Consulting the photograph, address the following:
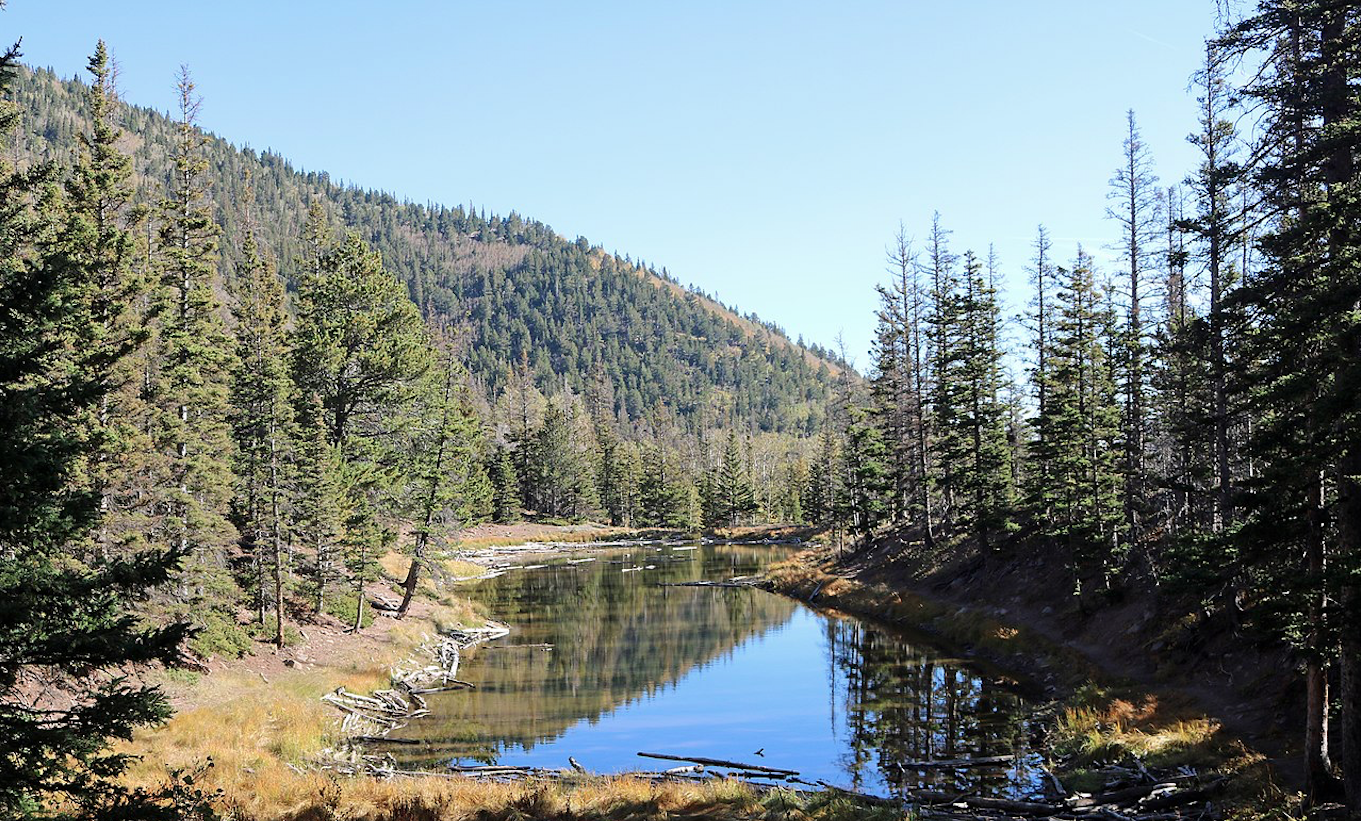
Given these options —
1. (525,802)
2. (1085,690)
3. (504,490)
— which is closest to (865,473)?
(1085,690)

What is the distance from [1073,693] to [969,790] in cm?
937

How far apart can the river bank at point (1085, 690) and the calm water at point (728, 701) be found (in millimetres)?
1337

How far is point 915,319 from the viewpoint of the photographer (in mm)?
50469

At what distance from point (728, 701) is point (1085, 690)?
1120 cm

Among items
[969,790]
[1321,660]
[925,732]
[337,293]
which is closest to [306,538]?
[337,293]

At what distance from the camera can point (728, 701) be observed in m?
29.5

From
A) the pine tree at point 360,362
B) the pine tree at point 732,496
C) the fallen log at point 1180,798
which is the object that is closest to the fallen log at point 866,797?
the fallen log at point 1180,798

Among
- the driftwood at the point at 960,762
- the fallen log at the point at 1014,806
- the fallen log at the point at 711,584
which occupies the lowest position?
the fallen log at the point at 711,584

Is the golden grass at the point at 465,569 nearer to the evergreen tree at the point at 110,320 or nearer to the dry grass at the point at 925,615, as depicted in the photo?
the dry grass at the point at 925,615

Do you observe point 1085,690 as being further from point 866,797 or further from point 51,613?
point 51,613

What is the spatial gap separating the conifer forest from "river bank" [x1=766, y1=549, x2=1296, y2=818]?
0.54 feet

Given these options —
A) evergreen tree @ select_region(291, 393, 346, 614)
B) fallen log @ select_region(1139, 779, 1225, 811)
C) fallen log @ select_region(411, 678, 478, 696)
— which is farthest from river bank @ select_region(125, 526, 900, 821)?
fallen log @ select_region(1139, 779, 1225, 811)

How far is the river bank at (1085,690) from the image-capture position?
16594 millimetres

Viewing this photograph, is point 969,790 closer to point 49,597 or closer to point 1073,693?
point 1073,693
